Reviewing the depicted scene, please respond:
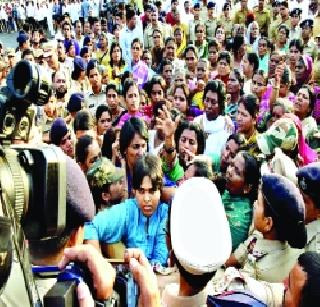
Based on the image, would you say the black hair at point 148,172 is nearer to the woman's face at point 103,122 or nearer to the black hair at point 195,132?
the black hair at point 195,132

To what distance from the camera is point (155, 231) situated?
283 cm

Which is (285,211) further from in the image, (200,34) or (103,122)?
(200,34)

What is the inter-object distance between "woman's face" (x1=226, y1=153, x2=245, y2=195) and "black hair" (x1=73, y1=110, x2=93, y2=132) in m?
1.53

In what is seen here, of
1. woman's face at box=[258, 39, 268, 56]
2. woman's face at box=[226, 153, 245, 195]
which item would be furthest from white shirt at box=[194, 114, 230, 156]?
woman's face at box=[258, 39, 268, 56]

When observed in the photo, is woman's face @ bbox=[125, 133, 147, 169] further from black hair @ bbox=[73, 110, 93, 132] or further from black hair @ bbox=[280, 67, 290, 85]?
black hair @ bbox=[280, 67, 290, 85]

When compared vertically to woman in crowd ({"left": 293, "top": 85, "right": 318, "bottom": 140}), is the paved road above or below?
below

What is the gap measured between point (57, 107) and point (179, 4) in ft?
20.2

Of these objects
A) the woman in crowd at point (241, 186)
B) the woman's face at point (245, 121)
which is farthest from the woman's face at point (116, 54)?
the woman in crowd at point (241, 186)

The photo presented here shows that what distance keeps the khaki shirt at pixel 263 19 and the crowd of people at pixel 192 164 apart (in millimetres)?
434

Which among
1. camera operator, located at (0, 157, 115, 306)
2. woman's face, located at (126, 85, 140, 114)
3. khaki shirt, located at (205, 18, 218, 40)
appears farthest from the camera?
khaki shirt, located at (205, 18, 218, 40)

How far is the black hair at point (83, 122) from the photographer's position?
4.32 m

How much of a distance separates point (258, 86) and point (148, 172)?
3.21 meters

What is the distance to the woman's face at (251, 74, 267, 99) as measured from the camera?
228 inches

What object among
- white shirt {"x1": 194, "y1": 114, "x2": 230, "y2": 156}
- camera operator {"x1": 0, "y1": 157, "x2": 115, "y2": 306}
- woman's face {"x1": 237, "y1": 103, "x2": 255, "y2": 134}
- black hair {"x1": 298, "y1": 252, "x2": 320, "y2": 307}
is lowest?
white shirt {"x1": 194, "y1": 114, "x2": 230, "y2": 156}
